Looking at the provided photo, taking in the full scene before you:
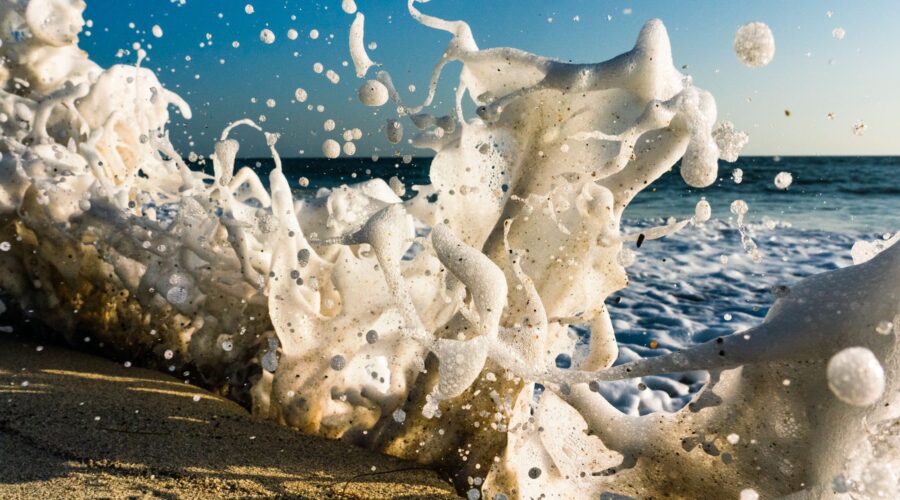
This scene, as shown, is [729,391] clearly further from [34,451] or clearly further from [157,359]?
[157,359]

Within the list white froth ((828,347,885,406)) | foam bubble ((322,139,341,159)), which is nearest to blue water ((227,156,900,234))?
foam bubble ((322,139,341,159))

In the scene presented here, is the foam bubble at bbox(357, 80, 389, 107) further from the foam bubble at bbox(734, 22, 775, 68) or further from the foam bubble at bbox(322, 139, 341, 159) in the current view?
the foam bubble at bbox(734, 22, 775, 68)

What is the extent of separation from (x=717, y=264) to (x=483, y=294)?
5219 mm

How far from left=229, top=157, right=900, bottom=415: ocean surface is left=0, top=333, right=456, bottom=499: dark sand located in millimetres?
721

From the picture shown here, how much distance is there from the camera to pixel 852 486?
1044mm

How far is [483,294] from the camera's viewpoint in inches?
54.1

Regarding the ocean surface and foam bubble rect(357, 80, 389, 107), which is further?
the ocean surface

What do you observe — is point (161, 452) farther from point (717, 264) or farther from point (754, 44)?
point (717, 264)

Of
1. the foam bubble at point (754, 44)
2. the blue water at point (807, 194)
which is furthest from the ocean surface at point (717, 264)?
the foam bubble at point (754, 44)

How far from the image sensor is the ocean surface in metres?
3.35

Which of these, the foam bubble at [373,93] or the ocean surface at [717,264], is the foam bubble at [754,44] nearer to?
the ocean surface at [717,264]

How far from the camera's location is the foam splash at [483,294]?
1136mm

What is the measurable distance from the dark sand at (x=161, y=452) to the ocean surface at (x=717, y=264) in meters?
0.72

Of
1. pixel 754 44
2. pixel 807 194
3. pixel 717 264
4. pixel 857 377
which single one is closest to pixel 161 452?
pixel 857 377
